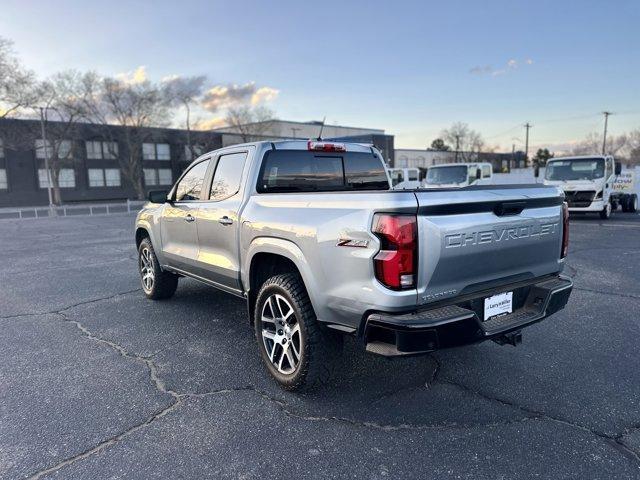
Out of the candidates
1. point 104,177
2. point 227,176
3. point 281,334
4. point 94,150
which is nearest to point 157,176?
point 104,177

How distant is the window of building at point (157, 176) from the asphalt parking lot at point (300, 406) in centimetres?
5433

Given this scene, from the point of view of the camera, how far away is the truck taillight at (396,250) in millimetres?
2676

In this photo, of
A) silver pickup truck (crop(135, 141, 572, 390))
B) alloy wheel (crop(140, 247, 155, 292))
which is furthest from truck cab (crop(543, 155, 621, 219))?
alloy wheel (crop(140, 247, 155, 292))

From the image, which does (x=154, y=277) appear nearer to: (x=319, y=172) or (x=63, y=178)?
(x=319, y=172)

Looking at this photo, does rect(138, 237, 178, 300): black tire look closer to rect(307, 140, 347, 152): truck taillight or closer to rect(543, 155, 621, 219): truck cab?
rect(307, 140, 347, 152): truck taillight

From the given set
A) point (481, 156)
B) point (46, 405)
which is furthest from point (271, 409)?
point (481, 156)

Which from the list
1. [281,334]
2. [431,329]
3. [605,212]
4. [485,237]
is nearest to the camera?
[431,329]

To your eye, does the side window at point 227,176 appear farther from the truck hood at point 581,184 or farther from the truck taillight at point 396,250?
the truck hood at point 581,184

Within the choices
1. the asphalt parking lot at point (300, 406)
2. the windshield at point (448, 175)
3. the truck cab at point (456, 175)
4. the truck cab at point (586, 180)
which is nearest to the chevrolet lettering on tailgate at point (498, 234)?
the asphalt parking lot at point (300, 406)

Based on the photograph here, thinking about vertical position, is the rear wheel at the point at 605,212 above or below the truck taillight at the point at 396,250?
below

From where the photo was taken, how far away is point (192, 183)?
526 centimetres

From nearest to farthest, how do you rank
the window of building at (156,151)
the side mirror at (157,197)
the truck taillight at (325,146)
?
the truck taillight at (325,146)
the side mirror at (157,197)
the window of building at (156,151)

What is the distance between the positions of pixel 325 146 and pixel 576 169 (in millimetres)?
15004

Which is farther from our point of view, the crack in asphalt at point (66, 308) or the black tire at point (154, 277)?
the black tire at point (154, 277)
